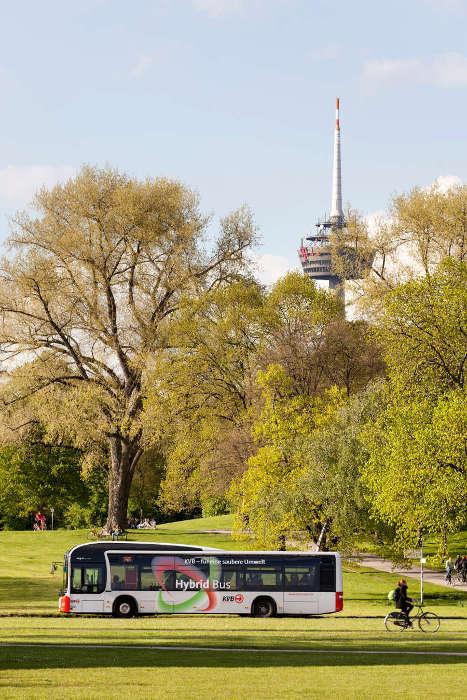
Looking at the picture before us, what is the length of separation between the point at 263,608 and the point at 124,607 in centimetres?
533

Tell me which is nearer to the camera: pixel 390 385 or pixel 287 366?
pixel 390 385

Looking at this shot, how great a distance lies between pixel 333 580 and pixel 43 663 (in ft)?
75.2

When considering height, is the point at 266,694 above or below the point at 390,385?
below

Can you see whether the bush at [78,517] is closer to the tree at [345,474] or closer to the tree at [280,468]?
the tree at [280,468]

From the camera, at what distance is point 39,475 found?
11112 cm

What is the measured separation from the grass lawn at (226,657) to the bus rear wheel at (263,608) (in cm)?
140

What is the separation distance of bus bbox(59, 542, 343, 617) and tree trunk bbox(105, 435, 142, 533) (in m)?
29.5

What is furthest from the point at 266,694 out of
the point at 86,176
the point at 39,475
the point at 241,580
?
the point at 39,475

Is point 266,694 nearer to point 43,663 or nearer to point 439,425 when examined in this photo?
point 43,663

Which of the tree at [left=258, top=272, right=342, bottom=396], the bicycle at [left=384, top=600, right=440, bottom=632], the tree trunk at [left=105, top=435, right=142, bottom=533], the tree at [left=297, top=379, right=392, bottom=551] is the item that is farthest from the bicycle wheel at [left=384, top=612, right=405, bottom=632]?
the tree trunk at [left=105, top=435, right=142, bottom=533]

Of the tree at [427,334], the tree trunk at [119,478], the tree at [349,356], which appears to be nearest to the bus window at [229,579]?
the tree at [427,334]

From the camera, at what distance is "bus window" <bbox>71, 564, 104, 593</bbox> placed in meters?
46.5

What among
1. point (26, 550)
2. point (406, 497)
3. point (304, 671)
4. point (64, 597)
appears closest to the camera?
point (304, 671)

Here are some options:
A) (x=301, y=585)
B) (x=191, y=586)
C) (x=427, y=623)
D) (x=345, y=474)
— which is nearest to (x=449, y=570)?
(x=345, y=474)
